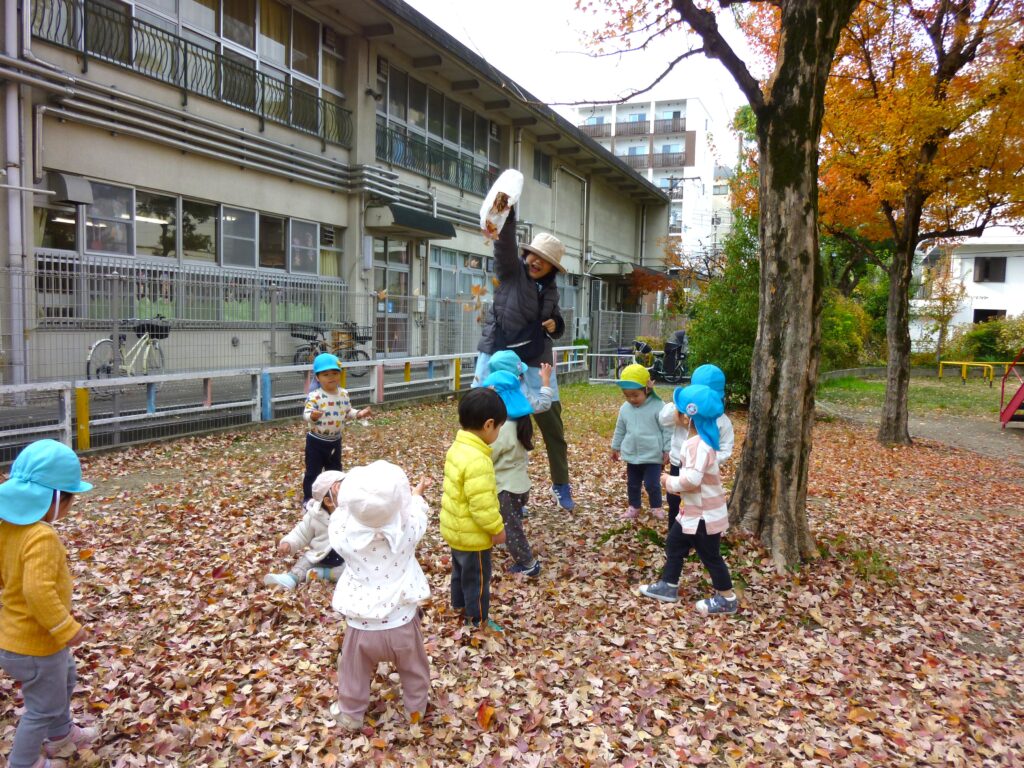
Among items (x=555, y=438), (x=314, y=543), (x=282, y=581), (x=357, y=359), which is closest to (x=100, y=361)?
→ (x=357, y=359)

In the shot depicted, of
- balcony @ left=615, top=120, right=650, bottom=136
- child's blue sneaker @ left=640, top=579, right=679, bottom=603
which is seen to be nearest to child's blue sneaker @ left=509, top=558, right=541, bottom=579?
child's blue sneaker @ left=640, top=579, right=679, bottom=603

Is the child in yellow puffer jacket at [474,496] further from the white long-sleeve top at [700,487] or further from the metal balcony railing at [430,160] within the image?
the metal balcony railing at [430,160]

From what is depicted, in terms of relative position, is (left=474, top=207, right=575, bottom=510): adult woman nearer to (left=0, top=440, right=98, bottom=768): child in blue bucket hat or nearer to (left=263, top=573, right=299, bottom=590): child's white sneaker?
(left=263, top=573, right=299, bottom=590): child's white sneaker

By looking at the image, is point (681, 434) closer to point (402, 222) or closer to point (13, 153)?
point (13, 153)

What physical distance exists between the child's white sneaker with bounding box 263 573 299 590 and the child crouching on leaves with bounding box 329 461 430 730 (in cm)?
148

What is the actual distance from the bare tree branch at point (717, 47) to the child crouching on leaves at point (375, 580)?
410cm

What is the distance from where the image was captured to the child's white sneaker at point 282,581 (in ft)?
14.3

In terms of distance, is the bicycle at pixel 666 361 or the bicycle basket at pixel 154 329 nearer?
the bicycle basket at pixel 154 329

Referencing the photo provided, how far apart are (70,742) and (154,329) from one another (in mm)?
6994

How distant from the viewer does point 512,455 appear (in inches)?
176

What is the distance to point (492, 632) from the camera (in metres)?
3.89

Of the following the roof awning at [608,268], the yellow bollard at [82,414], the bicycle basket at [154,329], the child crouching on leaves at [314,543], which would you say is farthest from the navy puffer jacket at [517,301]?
the roof awning at [608,268]

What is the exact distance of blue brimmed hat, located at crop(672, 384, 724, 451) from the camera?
421 centimetres

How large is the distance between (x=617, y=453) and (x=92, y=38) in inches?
396
